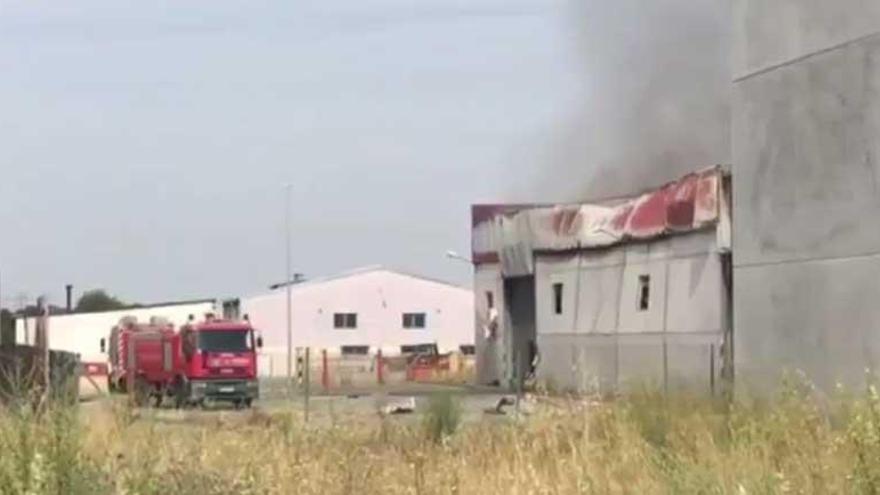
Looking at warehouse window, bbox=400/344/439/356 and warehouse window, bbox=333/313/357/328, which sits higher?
warehouse window, bbox=333/313/357/328

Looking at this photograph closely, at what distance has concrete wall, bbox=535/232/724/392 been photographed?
40656mm

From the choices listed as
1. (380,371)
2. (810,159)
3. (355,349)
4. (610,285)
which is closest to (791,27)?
(810,159)

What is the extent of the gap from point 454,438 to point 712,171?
75.4ft

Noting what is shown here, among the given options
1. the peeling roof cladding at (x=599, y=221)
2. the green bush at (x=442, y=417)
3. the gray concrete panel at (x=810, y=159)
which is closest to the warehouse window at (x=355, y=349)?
the peeling roof cladding at (x=599, y=221)

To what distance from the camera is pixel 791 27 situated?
22000 mm

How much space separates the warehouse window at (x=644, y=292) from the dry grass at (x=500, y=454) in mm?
28281

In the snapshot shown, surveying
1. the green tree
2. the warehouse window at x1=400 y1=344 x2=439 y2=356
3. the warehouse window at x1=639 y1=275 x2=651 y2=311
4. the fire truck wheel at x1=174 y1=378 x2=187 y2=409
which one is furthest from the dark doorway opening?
the green tree

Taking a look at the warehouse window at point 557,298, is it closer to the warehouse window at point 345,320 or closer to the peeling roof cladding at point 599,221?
the peeling roof cladding at point 599,221

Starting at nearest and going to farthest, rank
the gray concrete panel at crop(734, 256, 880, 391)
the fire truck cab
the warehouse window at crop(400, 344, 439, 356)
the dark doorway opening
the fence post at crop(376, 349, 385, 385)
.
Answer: the gray concrete panel at crop(734, 256, 880, 391) → the fire truck cab → the dark doorway opening → the fence post at crop(376, 349, 385, 385) → the warehouse window at crop(400, 344, 439, 356)

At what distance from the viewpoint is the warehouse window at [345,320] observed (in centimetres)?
9875

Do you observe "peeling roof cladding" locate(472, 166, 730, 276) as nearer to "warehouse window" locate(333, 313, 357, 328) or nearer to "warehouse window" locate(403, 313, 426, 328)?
"warehouse window" locate(333, 313, 357, 328)

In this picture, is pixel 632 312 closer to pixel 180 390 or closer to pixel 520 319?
pixel 180 390

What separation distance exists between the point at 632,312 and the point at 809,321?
24.9 metres

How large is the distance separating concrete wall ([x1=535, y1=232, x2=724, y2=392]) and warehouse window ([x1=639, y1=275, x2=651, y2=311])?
0.51ft
